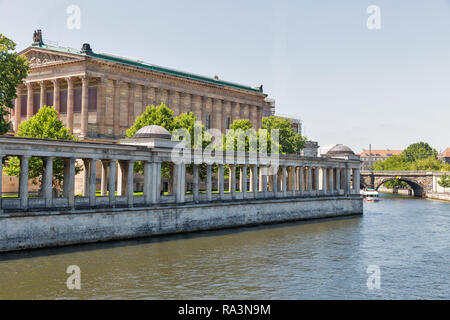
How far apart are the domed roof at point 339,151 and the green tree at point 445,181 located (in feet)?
165

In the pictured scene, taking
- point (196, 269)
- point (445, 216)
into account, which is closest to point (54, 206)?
point (196, 269)

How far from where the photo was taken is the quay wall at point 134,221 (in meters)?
35.0

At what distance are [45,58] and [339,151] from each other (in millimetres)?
46751

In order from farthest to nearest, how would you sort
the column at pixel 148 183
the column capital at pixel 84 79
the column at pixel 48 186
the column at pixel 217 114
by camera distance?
the column at pixel 217 114 → the column capital at pixel 84 79 → the column at pixel 148 183 → the column at pixel 48 186

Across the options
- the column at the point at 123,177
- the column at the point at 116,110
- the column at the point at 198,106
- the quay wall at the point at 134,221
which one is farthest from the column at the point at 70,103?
the quay wall at the point at 134,221

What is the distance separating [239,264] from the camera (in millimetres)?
33250

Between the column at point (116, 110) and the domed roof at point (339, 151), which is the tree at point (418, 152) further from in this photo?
the column at point (116, 110)

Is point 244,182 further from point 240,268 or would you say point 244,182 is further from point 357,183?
point 357,183

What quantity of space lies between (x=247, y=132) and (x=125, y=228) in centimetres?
4034

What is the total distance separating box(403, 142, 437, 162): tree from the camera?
603 ft

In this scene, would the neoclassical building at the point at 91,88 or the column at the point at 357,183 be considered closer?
the neoclassical building at the point at 91,88

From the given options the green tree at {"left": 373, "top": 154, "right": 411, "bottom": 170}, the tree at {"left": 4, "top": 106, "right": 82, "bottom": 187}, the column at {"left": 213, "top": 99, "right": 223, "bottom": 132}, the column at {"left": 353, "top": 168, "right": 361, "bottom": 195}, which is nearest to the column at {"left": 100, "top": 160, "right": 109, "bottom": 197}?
the tree at {"left": 4, "top": 106, "right": 82, "bottom": 187}

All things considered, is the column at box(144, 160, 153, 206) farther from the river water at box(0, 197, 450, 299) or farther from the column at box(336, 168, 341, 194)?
the column at box(336, 168, 341, 194)

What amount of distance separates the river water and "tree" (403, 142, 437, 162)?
146273mm
